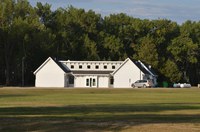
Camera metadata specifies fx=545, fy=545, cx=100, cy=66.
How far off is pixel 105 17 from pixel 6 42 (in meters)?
29.8

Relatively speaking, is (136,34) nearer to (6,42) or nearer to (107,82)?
(107,82)

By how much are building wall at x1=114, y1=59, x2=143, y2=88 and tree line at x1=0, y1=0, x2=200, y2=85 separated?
41.0ft

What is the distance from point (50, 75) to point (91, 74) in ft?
29.9

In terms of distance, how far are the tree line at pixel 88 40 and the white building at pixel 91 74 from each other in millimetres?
7247

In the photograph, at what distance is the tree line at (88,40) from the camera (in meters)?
125

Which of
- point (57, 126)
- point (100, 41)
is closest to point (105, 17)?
point (100, 41)

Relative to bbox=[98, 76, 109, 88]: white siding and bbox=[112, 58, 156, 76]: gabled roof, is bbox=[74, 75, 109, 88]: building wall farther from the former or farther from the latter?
bbox=[112, 58, 156, 76]: gabled roof

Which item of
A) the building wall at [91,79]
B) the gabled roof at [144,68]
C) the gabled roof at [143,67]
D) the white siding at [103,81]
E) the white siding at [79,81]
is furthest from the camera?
the white siding at [103,81]

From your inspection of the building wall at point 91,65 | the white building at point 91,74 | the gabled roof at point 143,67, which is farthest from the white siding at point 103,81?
the gabled roof at point 143,67

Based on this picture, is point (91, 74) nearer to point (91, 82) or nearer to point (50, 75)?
point (91, 82)

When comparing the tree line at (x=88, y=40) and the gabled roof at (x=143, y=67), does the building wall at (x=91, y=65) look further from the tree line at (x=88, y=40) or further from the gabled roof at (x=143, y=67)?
the tree line at (x=88, y=40)

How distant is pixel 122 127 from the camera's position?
1952 centimetres

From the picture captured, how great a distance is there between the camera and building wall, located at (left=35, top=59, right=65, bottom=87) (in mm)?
118188

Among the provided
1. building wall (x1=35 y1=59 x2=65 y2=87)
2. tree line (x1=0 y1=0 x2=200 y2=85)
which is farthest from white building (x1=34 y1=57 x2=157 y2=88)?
tree line (x1=0 y1=0 x2=200 y2=85)
